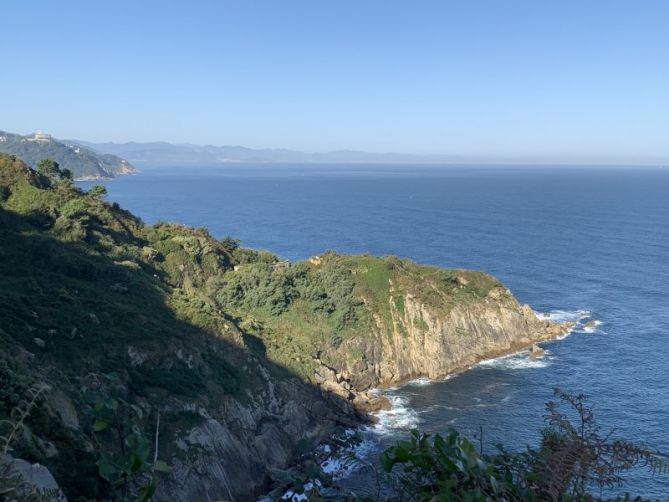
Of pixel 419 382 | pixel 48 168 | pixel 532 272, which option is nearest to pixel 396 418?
pixel 419 382

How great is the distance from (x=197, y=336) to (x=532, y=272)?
235 feet

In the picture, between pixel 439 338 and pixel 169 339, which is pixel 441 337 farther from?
pixel 169 339

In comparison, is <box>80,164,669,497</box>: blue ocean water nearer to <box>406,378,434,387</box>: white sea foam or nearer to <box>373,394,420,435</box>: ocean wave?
<box>373,394,420,435</box>: ocean wave

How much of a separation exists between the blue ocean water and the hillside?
19.6 ft

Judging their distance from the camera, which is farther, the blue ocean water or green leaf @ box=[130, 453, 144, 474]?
the blue ocean water

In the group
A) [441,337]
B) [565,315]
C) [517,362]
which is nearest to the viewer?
[517,362]

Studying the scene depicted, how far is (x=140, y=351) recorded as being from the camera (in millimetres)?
38000

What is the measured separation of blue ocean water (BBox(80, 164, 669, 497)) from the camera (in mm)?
49344

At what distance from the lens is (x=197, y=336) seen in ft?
146

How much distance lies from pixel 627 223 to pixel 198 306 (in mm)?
133855

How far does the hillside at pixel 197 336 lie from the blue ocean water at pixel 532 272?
5979mm

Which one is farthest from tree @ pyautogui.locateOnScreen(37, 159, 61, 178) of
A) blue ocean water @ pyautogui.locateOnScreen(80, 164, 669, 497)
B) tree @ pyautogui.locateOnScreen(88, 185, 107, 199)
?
blue ocean water @ pyautogui.locateOnScreen(80, 164, 669, 497)

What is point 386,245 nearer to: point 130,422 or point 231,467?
point 231,467

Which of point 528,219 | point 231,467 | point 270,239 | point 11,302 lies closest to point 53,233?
point 11,302
